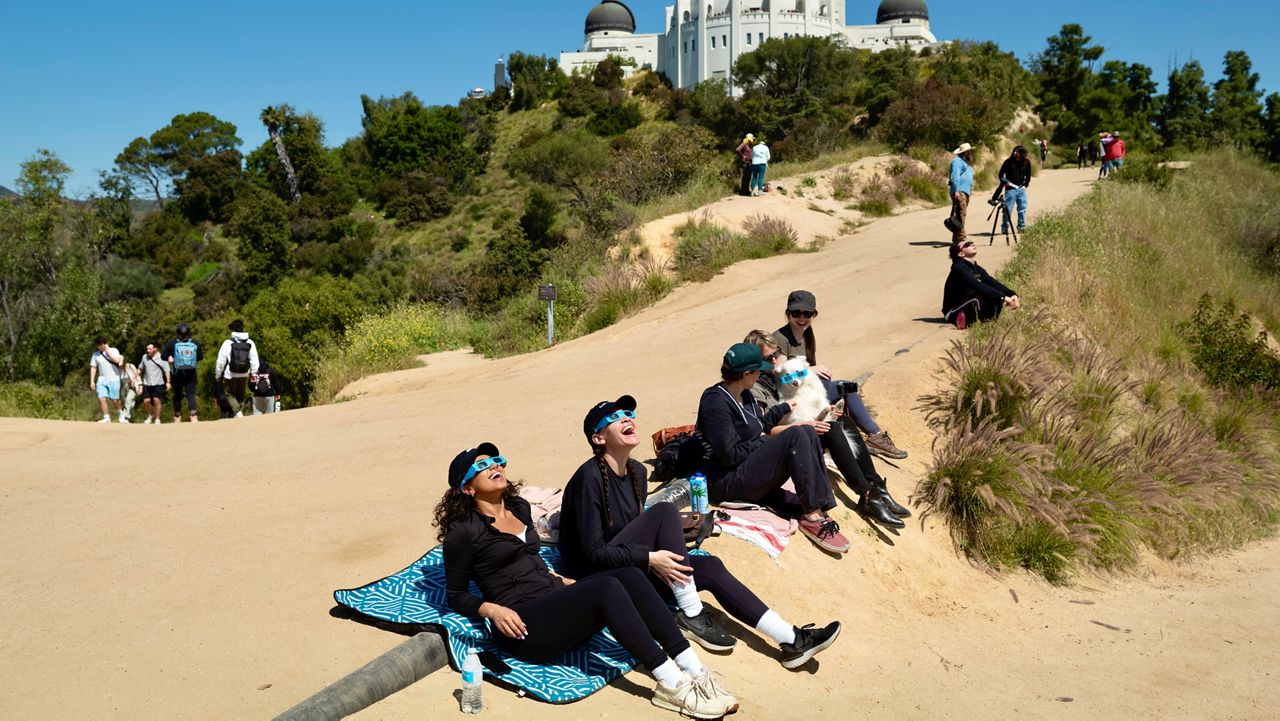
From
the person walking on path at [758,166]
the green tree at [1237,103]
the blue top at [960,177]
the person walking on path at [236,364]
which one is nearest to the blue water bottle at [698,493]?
the person walking on path at [236,364]

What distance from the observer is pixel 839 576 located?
6.45 m

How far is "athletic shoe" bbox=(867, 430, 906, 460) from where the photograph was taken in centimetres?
819

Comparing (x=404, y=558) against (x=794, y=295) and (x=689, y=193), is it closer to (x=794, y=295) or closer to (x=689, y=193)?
(x=794, y=295)

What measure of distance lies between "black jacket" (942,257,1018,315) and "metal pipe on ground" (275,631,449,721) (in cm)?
883

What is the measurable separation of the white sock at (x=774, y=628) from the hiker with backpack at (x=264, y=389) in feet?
32.4

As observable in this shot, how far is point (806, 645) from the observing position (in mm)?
5215

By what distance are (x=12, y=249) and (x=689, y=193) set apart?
28.0m

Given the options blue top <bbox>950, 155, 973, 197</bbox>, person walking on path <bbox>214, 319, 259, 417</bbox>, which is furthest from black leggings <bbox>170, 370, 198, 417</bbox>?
blue top <bbox>950, 155, 973, 197</bbox>

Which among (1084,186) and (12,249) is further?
(12,249)

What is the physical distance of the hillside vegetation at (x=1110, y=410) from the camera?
7879 millimetres

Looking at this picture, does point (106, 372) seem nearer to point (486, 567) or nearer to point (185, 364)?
point (185, 364)

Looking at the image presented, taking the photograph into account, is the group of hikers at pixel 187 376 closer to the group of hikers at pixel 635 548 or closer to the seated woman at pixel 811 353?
the seated woman at pixel 811 353

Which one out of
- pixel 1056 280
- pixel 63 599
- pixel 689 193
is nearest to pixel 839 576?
pixel 63 599

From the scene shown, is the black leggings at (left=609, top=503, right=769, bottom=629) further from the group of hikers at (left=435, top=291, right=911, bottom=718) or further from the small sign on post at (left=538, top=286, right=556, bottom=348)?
the small sign on post at (left=538, top=286, right=556, bottom=348)
